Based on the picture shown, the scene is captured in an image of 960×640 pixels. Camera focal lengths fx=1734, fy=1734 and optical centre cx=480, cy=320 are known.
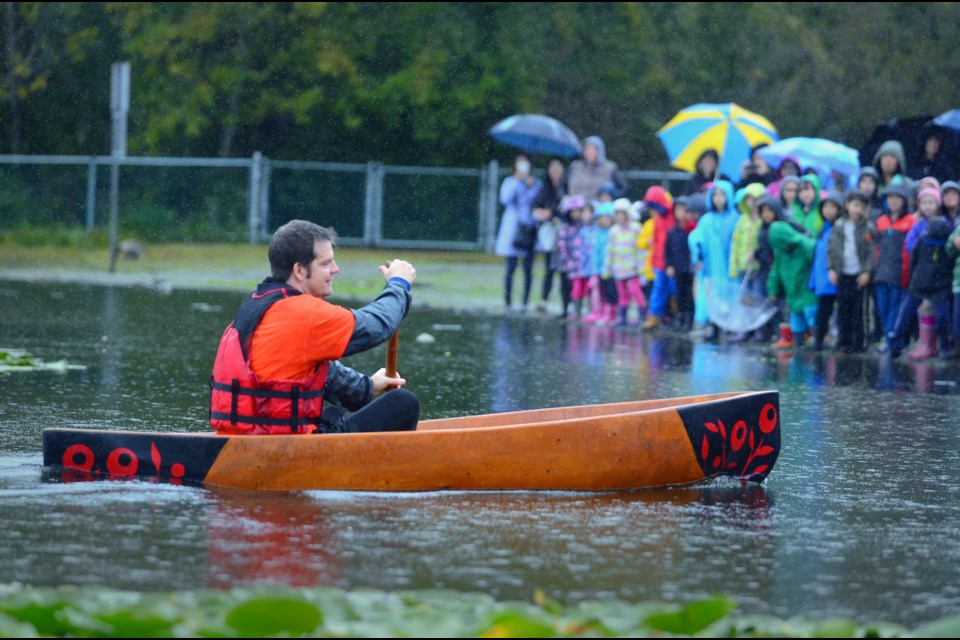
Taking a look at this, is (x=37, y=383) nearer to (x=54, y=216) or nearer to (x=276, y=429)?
(x=276, y=429)

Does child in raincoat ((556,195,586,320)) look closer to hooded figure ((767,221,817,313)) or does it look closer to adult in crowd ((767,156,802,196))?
adult in crowd ((767,156,802,196))

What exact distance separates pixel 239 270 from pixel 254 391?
73.5 feet

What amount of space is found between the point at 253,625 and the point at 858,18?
3765 cm

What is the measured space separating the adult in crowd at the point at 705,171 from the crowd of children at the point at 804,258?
4.9 inches

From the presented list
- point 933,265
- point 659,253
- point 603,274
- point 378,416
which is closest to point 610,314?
point 603,274

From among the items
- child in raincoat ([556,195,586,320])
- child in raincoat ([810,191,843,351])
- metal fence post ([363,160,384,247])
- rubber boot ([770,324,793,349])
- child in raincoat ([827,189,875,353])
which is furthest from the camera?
metal fence post ([363,160,384,247])

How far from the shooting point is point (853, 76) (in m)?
39.4

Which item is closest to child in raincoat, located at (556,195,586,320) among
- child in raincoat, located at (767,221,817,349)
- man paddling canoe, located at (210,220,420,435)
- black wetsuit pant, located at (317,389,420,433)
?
child in raincoat, located at (767,221,817,349)

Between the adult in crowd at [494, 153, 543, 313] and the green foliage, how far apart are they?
17.9m

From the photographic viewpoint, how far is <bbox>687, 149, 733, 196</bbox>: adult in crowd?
20375 millimetres

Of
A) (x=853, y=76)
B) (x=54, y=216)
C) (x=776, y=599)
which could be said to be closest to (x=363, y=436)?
(x=776, y=599)

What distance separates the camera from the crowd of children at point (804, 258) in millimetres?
16641

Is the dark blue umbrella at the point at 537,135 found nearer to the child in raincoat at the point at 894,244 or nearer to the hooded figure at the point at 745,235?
the hooded figure at the point at 745,235

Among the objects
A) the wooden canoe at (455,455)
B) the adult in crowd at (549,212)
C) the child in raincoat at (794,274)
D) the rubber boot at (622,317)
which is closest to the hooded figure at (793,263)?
the child in raincoat at (794,274)
